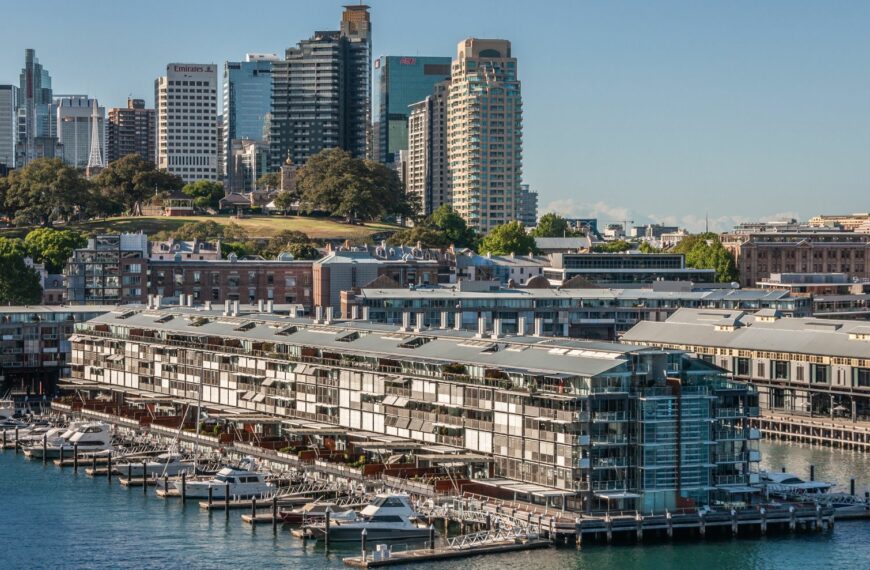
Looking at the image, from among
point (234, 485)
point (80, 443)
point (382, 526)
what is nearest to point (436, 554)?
point (382, 526)

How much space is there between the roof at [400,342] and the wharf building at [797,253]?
94.7 meters

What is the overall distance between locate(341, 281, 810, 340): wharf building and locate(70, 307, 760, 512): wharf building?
1632 inches

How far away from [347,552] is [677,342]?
53.1 meters

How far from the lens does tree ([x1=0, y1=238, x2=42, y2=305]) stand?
470 ft

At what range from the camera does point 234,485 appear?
77188 millimetres

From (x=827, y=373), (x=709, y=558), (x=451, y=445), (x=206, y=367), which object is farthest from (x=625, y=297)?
(x=709, y=558)

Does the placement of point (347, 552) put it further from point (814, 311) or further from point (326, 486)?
point (814, 311)

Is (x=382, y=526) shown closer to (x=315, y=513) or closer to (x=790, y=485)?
(x=315, y=513)

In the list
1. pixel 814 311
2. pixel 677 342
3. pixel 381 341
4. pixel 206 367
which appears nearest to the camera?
pixel 381 341

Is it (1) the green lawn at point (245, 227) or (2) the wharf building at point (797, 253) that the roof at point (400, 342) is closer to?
(1) the green lawn at point (245, 227)

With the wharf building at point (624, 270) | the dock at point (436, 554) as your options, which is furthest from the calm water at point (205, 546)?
the wharf building at point (624, 270)

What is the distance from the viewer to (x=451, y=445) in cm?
7612

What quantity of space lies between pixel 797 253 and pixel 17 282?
89917 millimetres

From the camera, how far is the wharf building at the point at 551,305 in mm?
135500
